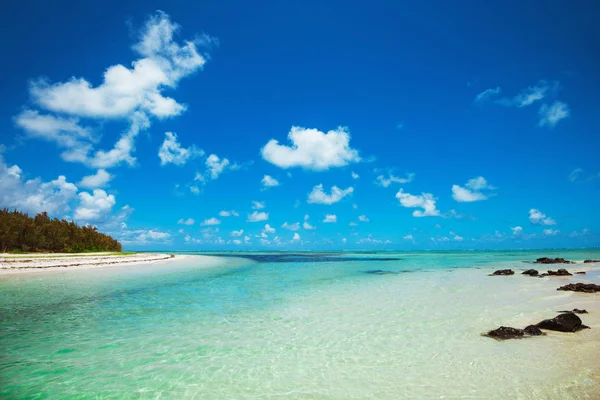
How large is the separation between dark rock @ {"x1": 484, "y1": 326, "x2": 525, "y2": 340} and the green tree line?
6188cm

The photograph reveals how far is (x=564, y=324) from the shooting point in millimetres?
9758

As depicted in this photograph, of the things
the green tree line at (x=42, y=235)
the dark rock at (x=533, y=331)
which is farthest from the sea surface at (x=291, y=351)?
the green tree line at (x=42, y=235)

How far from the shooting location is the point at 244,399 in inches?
229

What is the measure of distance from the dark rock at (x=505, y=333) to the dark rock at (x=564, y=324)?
970 mm

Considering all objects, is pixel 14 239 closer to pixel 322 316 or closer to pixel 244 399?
pixel 322 316

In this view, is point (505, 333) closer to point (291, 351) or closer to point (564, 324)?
point (564, 324)

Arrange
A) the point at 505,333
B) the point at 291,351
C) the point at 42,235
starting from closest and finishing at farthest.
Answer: the point at 291,351 < the point at 505,333 < the point at 42,235

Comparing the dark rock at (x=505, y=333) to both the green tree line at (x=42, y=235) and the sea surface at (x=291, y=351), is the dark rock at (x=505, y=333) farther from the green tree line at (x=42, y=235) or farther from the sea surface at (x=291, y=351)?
the green tree line at (x=42, y=235)

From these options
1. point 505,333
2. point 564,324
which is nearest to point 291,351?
point 505,333

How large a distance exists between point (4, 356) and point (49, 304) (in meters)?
7.88

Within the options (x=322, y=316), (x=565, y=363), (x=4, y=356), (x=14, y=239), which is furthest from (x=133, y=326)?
(x=14, y=239)

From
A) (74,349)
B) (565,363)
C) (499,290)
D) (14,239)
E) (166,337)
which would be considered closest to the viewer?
(565,363)

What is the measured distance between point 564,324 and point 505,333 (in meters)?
1.97

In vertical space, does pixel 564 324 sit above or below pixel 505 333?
above
